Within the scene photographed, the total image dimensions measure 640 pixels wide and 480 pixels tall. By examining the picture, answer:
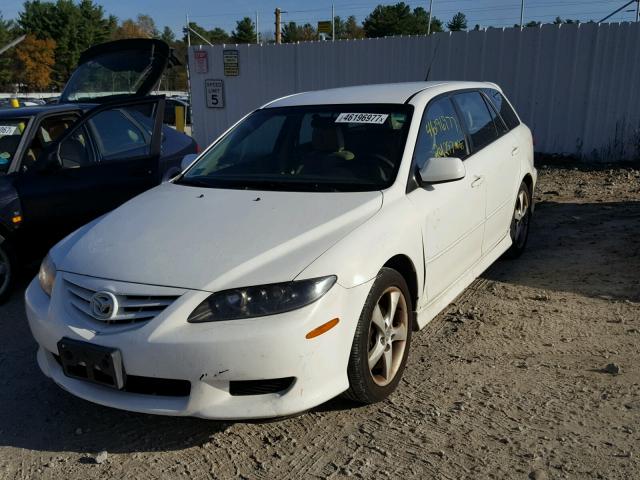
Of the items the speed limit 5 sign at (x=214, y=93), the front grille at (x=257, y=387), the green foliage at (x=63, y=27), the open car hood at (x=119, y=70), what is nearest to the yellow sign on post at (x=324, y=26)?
the speed limit 5 sign at (x=214, y=93)

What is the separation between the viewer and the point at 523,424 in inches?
119

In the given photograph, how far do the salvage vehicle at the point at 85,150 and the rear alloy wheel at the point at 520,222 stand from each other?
357 cm

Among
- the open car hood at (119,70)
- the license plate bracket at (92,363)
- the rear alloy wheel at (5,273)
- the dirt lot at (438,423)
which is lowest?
the dirt lot at (438,423)

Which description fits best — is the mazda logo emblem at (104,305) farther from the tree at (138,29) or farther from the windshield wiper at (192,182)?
the tree at (138,29)

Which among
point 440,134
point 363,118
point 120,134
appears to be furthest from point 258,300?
point 120,134

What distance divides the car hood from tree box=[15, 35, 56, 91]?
221ft

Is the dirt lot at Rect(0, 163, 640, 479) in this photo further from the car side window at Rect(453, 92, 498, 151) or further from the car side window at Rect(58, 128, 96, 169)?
the car side window at Rect(58, 128, 96, 169)

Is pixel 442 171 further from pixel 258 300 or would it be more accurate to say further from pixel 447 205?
pixel 258 300

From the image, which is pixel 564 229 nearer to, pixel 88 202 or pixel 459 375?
pixel 459 375

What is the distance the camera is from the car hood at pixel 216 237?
9.25 ft

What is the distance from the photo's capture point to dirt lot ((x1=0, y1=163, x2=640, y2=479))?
9.06ft

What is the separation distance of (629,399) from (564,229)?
3688 mm

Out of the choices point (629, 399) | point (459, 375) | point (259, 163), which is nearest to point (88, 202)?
point (259, 163)

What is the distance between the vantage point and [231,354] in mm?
2625
